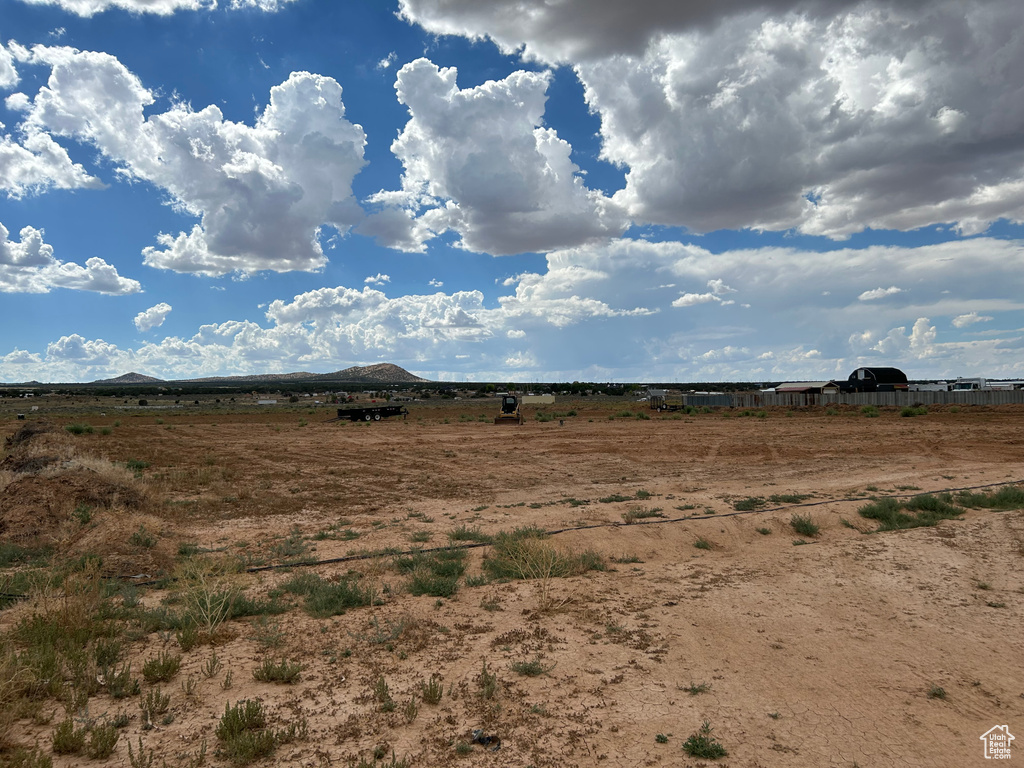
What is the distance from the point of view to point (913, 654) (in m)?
6.36

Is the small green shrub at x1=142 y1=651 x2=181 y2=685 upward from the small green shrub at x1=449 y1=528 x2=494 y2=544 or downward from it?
upward

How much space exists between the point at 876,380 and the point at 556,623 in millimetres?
73548

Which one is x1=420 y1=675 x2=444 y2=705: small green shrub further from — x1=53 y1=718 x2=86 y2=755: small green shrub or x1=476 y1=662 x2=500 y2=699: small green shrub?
x1=53 y1=718 x2=86 y2=755: small green shrub

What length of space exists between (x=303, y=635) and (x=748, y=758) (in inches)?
197

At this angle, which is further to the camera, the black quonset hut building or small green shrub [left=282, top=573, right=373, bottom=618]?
the black quonset hut building

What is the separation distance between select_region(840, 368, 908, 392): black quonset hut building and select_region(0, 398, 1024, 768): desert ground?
55.9 m

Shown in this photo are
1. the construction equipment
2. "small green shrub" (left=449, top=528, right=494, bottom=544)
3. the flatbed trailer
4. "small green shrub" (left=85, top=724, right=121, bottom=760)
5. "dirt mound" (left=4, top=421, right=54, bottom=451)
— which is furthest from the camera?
the flatbed trailer

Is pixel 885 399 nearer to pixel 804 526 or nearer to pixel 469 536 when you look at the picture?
pixel 804 526

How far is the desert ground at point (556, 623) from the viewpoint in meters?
4.91

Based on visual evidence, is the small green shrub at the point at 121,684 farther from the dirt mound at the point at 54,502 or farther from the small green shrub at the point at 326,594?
the dirt mound at the point at 54,502

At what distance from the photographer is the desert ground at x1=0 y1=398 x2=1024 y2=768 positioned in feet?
16.1

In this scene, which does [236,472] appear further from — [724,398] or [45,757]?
[724,398]

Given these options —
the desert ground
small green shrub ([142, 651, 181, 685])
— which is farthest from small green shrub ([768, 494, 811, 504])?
small green shrub ([142, 651, 181, 685])

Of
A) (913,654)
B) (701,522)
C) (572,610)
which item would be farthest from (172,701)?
(701,522)
